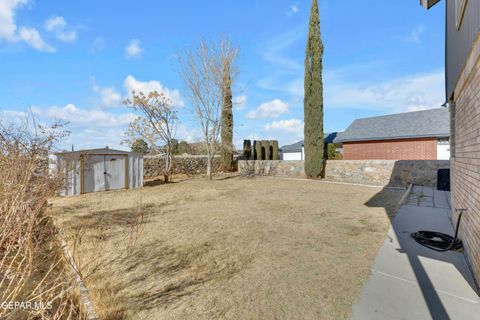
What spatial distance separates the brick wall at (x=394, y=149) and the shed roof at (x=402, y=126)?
524 millimetres

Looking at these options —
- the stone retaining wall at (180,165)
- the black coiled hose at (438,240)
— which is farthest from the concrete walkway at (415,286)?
the stone retaining wall at (180,165)

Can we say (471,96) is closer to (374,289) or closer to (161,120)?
(374,289)

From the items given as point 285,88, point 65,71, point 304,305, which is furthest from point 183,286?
point 285,88

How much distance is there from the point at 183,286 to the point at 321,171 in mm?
13188

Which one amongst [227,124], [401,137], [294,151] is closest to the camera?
[227,124]

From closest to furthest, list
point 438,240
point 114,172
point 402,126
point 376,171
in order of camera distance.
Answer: point 438,240
point 114,172
point 376,171
point 402,126

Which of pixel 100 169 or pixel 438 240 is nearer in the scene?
pixel 438 240

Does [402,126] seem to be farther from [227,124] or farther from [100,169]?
[100,169]

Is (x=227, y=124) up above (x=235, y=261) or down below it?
above

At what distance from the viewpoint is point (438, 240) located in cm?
391

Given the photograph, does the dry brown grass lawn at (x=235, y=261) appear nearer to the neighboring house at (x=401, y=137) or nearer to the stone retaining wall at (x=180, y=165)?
the stone retaining wall at (x=180, y=165)

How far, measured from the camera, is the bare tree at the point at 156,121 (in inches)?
587

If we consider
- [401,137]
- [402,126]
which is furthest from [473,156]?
[402,126]

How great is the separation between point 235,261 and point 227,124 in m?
14.9
